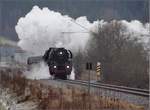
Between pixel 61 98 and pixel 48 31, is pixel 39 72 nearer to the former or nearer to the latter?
pixel 48 31

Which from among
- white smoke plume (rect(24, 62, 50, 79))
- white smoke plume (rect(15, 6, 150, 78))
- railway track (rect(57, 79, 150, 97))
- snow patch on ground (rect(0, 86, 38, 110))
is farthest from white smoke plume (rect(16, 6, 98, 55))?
snow patch on ground (rect(0, 86, 38, 110))

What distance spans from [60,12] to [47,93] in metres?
3.91

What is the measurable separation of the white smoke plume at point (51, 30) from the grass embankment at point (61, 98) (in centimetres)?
86

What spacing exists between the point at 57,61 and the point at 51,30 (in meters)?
1.40

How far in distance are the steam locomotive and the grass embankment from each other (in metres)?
0.73

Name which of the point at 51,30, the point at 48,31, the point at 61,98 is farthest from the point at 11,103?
the point at 48,31

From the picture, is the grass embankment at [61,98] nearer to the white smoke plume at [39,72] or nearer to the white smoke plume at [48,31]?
the white smoke plume at [39,72]

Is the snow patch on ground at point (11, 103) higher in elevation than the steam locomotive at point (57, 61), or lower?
lower

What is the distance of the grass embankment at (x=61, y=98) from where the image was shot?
13.5 metres

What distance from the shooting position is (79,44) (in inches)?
715

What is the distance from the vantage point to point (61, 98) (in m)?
15.1

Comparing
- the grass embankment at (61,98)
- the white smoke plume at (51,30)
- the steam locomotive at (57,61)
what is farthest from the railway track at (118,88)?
the white smoke plume at (51,30)

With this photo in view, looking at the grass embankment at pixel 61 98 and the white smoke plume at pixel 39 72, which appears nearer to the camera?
the grass embankment at pixel 61 98

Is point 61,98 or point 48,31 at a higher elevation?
point 48,31
